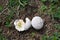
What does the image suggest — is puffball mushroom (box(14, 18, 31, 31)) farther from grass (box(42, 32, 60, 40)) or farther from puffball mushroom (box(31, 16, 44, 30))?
grass (box(42, 32, 60, 40))

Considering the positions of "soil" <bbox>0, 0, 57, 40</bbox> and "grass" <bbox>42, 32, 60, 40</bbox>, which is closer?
"grass" <bbox>42, 32, 60, 40</bbox>

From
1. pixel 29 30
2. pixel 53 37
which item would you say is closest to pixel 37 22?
pixel 29 30

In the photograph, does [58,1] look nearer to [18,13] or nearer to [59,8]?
[59,8]

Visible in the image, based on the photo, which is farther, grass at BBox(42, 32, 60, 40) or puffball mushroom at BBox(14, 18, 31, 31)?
puffball mushroom at BBox(14, 18, 31, 31)

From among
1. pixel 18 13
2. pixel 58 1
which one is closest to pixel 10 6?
pixel 18 13

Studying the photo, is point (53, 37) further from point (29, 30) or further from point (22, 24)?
point (22, 24)

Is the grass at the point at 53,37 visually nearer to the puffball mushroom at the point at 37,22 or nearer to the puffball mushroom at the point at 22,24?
the puffball mushroom at the point at 37,22

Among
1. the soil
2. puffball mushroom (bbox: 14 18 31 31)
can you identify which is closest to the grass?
the soil

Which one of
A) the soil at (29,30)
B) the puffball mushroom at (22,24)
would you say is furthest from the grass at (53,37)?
the puffball mushroom at (22,24)

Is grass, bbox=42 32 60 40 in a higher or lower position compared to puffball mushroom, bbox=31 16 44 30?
lower
